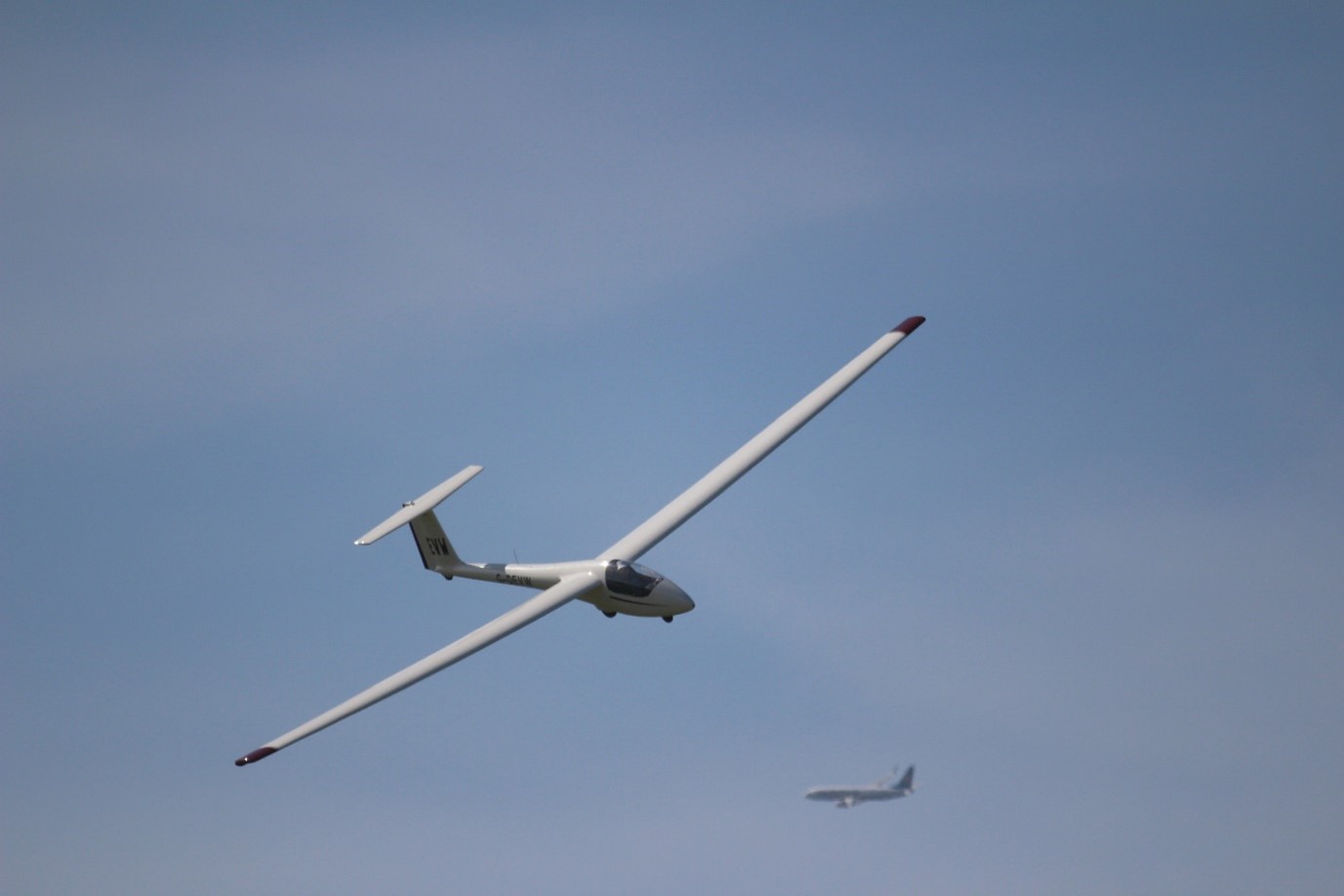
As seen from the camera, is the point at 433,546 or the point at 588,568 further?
the point at 433,546

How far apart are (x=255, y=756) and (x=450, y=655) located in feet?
18.6

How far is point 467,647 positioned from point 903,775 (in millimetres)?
46626

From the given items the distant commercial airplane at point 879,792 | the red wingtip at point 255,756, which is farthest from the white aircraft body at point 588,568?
the distant commercial airplane at point 879,792

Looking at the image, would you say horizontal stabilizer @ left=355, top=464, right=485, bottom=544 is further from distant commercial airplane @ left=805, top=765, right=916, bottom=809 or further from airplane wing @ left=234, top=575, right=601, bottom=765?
distant commercial airplane @ left=805, top=765, right=916, bottom=809

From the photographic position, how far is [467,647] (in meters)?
33.9

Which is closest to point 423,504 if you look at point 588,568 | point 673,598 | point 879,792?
point 588,568

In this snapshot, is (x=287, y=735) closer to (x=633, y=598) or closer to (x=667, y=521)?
(x=633, y=598)

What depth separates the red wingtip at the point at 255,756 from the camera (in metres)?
30.6

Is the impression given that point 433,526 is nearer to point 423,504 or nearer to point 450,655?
point 423,504

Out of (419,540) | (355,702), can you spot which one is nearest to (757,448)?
(419,540)

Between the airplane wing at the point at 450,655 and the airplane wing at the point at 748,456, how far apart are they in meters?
1.85

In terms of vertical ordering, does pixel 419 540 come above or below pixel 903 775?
above

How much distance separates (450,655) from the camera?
33.6 meters

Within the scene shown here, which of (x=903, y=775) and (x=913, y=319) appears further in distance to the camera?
(x=903, y=775)
